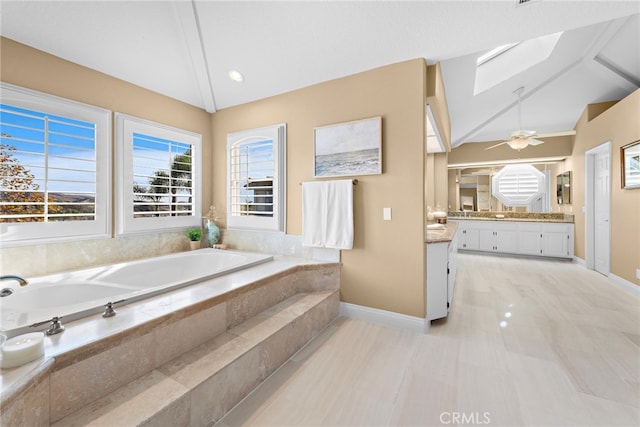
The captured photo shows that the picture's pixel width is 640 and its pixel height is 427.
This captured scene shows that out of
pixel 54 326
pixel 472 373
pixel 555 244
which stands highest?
pixel 54 326

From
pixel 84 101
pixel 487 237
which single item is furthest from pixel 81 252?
pixel 487 237

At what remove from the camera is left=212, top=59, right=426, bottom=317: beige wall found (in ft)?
7.79

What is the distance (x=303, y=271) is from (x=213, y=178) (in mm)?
1976

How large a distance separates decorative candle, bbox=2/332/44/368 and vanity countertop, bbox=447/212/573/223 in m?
6.81

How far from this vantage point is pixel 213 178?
3.66 metres

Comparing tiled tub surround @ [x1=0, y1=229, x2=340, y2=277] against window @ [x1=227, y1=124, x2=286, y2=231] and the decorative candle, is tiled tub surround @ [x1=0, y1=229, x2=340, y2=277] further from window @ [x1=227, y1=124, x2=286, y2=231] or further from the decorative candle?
the decorative candle

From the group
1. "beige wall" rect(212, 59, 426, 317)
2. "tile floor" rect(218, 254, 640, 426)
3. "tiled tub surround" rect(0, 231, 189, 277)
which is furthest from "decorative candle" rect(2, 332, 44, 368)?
"beige wall" rect(212, 59, 426, 317)

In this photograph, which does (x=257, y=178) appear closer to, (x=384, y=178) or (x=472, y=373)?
(x=384, y=178)

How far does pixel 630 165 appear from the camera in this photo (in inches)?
134

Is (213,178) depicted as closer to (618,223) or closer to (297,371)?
(297,371)

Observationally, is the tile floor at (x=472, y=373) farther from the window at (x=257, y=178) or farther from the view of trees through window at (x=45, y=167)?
the view of trees through window at (x=45, y=167)

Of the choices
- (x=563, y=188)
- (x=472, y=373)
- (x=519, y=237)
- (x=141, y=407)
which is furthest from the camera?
(x=519, y=237)

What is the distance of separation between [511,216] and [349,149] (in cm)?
524

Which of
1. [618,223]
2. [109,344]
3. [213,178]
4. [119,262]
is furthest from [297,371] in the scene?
[618,223]
